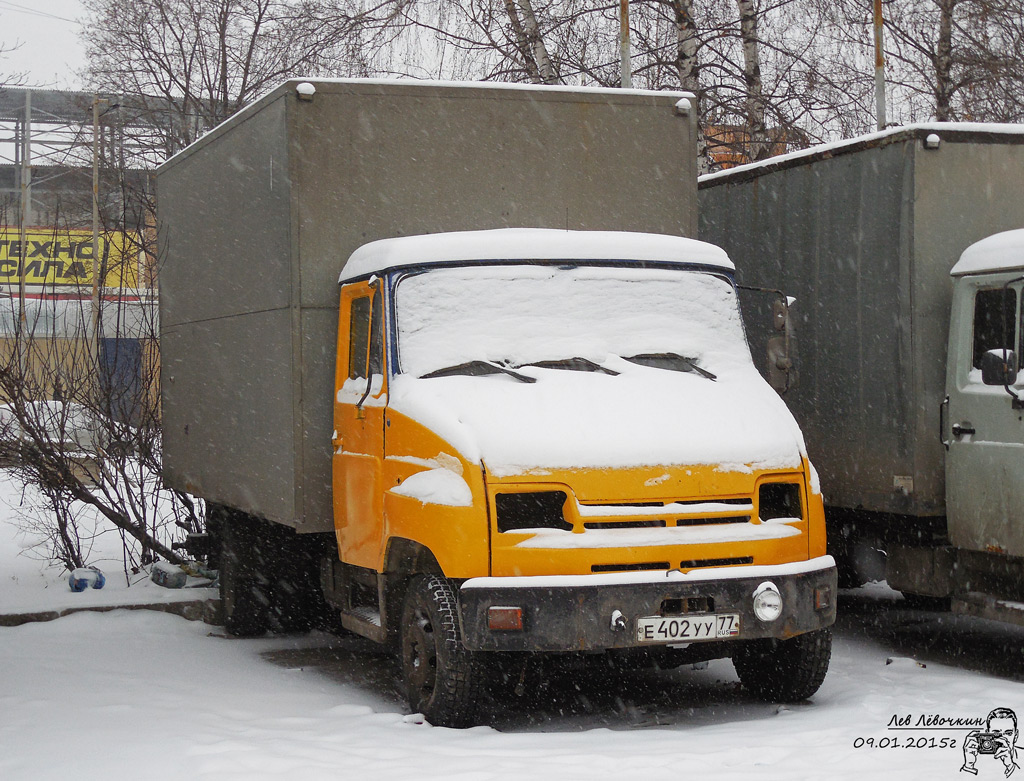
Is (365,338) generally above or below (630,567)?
above

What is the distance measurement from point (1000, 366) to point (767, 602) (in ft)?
7.29

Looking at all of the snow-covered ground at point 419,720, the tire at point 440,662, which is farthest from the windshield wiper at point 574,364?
the snow-covered ground at point 419,720

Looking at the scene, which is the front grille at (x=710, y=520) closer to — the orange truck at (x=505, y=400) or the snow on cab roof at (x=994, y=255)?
the orange truck at (x=505, y=400)

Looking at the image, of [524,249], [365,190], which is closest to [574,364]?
[524,249]

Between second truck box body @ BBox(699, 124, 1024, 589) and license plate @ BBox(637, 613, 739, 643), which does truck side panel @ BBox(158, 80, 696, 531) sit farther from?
license plate @ BBox(637, 613, 739, 643)

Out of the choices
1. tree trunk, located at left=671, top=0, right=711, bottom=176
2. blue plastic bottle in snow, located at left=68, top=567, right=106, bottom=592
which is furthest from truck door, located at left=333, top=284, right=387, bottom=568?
tree trunk, located at left=671, top=0, right=711, bottom=176

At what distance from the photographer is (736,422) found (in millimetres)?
6816

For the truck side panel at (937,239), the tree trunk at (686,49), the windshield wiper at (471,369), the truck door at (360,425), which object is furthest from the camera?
the tree trunk at (686,49)

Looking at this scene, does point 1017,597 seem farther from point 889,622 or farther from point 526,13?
point 526,13

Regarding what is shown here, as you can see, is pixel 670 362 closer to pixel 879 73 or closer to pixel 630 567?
pixel 630 567

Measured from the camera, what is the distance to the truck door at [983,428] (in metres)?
7.79

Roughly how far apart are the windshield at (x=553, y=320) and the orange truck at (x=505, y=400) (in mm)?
12

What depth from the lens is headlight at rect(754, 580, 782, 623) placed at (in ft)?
21.4

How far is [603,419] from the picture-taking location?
21.8ft
